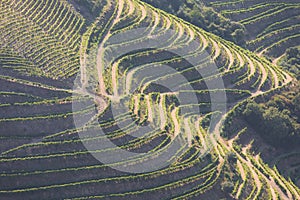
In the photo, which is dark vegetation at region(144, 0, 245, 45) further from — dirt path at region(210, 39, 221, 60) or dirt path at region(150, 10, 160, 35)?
dirt path at region(150, 10, 160, 35)

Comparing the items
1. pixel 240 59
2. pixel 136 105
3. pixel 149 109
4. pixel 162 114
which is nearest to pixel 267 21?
pixel 240 59

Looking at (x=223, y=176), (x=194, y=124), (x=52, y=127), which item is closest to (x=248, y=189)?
(x=223, y=176)

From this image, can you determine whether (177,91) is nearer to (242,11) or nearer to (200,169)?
(200,169)

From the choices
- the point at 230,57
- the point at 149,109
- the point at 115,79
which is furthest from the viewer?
the point at 230,57

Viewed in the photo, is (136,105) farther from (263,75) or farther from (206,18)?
(206,18)

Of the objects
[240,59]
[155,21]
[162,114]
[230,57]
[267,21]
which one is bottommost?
[162,114]

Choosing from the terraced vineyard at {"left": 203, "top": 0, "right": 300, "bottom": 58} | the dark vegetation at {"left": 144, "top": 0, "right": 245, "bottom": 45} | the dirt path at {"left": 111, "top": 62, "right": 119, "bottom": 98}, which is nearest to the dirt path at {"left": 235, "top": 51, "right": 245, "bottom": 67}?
the dark vegetation at {"left": 144, "top": 0, "right": 245, "bottom": 45}
